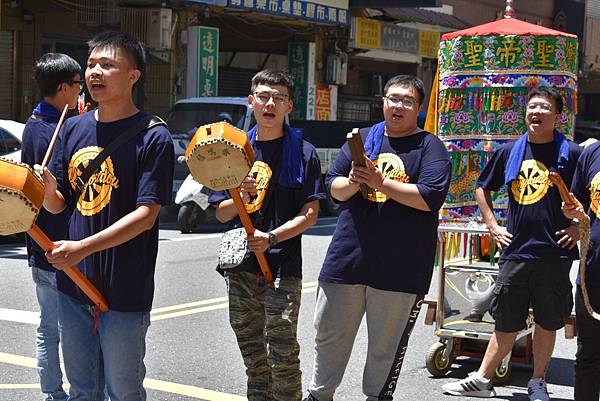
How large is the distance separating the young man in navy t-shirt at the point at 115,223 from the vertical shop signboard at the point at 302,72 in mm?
22221

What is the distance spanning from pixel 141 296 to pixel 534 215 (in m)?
2.74

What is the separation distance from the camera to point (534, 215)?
5969 millimetres

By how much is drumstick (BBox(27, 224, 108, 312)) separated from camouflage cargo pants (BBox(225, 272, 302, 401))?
115cm

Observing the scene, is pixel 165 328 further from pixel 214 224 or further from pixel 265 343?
pixel 214 224

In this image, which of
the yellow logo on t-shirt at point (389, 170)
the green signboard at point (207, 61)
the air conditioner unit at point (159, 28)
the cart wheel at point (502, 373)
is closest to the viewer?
the yellow logo on t-shirt at point (389, 170)

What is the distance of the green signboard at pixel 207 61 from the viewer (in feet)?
73.2

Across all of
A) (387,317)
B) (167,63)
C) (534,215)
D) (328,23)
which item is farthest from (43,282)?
(328,23)

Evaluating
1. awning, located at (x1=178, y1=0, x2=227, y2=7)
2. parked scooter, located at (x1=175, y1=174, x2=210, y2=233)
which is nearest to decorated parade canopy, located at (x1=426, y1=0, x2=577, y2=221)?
parked scooter, located at (x1=175, y1=174, x2=210, y2=233)

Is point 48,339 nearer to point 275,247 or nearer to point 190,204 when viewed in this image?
point 275,247

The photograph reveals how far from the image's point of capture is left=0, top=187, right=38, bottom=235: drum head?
366cm

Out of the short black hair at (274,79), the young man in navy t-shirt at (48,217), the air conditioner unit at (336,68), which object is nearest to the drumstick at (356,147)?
the short black hair at (274,79)

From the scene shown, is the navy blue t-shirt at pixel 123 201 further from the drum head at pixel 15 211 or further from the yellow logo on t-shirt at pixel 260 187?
the yellow logo on t-shirt at pixel 260 187

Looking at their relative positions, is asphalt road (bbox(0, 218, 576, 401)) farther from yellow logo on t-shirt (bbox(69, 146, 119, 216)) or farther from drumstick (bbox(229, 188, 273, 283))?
yellow logo on t-shirt (bbox(69, 146, 119, 216))

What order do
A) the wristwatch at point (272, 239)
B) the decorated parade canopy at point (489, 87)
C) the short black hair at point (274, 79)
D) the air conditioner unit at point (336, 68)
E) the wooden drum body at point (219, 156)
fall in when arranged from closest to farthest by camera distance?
the wooden drum body at point (219, 156) < the wristwatch at point (272, 239) < the short black hair at point (274, 79) < the decorated parade canopy at point (489, 87) < the air conditioner unit at point (336, 68)
